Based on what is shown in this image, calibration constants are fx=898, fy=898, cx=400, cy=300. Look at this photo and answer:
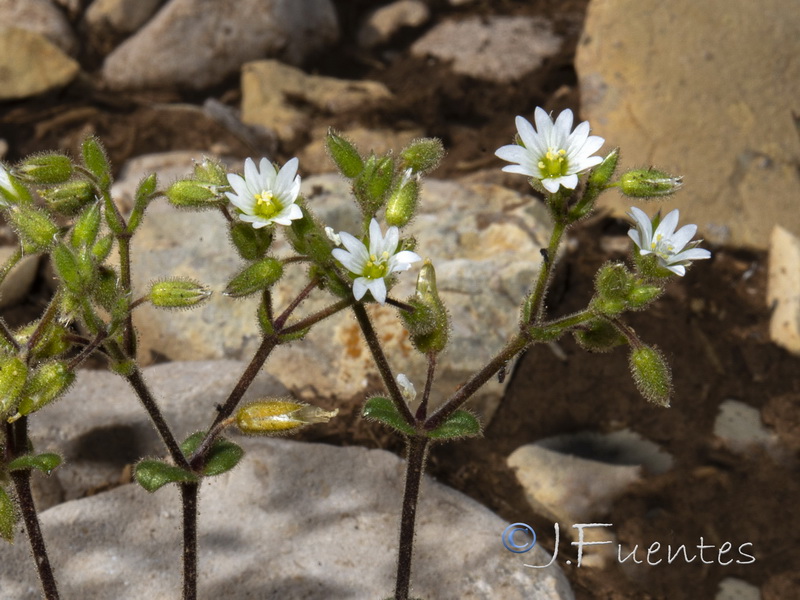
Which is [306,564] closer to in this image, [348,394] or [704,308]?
[348,394]

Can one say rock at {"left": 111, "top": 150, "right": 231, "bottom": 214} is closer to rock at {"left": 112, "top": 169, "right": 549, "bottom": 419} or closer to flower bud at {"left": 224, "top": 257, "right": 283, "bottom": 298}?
rock at {"left": 112, "top": 169, "right": 549, "bottom": 419}

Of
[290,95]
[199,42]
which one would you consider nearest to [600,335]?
[290,95]

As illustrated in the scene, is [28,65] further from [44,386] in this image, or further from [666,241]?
[666,241]

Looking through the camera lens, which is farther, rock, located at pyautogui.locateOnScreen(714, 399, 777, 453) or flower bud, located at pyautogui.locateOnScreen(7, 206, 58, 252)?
rock, located at pyautogui.locateOnScreen(714, 399, 777, 453)

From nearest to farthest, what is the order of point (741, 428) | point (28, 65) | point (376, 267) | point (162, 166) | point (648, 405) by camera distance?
point (376, 267) < point (741, 428) < point (648, 405) < point (162, 166) < point (28, 65)

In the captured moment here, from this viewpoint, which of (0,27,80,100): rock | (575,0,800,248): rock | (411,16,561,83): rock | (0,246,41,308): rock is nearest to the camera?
(0,246,41,308): rock

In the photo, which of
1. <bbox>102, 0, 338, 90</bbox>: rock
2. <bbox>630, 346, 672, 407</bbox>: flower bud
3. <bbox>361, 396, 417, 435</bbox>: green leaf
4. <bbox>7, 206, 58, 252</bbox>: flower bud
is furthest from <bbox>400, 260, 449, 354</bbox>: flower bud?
<bbox>102, 0, 338, 90</bbox>: rock
